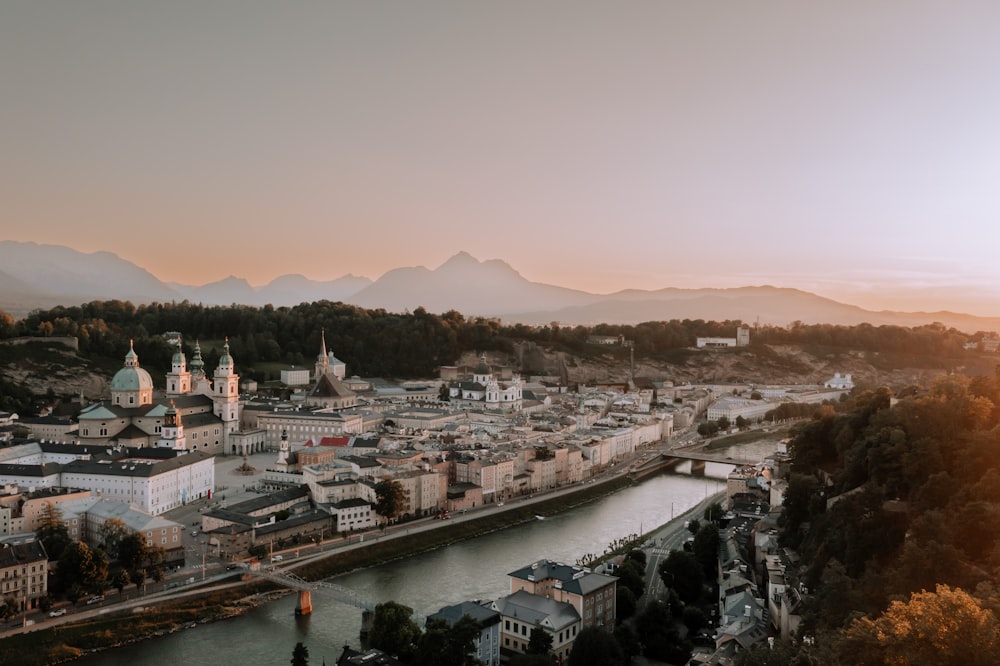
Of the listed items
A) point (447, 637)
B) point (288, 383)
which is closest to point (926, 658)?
point (447, 637)

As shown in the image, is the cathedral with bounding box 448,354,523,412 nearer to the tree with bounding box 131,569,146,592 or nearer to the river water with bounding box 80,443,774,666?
the river water with bounding box 80,443,774,666

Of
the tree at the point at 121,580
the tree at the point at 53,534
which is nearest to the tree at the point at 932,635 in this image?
the tree at the point at 121,580

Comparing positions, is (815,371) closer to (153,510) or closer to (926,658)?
(153,510)

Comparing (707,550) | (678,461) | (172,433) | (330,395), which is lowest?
(678,461)

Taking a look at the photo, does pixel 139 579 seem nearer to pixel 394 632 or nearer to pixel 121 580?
pixel 121 580

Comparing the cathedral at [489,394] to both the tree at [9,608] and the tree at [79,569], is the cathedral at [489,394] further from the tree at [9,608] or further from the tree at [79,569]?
the tree at [9,608]

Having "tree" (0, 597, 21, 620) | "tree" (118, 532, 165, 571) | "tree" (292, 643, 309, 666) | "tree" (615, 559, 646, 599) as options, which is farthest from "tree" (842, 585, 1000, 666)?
"tree" (0, 597, 21, 620)

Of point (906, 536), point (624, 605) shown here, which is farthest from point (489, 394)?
point (906, 536)
